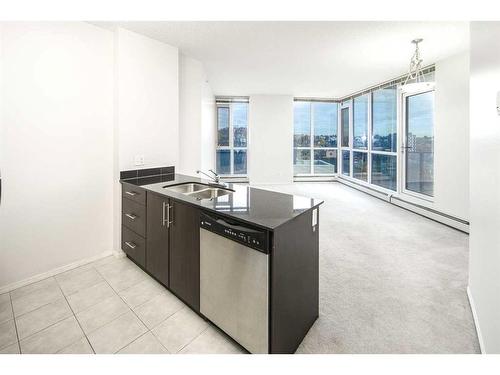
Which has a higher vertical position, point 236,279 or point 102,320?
point 236,279

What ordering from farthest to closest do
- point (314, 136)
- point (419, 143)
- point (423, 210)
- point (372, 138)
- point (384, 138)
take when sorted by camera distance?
point (314, 136) → point (372, 138) → point (384, 138) → point (419, 143) → point (423, 210)

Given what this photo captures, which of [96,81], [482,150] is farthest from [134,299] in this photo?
[482,150]

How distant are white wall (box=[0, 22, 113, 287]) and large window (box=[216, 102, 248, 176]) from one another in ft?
17.2

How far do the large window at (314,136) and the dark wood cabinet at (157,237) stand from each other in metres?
6.54

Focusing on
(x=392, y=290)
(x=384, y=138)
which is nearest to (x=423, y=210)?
(x=384, y=138)

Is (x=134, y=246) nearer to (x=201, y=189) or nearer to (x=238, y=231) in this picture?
(x=201, y=189)

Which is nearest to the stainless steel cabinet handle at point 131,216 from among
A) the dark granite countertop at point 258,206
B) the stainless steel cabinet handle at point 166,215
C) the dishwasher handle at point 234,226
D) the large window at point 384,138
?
the dark granite countertop at point 258,206

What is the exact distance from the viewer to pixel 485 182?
1.59 meters

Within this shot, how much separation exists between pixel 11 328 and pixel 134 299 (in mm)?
759

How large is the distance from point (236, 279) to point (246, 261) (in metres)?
0.15

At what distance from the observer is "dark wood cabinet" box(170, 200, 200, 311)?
1.77 metres

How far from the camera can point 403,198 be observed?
5297 mm

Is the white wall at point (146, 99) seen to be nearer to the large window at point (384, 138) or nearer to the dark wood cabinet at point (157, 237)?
the dark wood cabinet at point (157, 237)

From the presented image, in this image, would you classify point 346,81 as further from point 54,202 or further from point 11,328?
point 11,328
